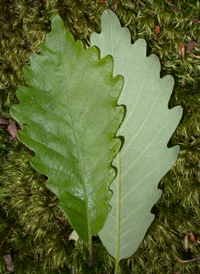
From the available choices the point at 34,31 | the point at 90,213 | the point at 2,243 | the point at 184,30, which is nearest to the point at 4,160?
the point at 2,243

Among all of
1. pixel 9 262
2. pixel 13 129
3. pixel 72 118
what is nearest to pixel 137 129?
pixel 72 118

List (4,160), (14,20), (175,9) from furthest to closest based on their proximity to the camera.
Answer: (4,160)
(14,20)
(175,9)

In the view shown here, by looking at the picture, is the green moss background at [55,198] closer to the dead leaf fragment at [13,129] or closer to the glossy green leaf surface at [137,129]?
the dead leaf fragment at [13,129]

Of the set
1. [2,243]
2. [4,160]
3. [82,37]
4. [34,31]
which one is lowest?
[2,243]

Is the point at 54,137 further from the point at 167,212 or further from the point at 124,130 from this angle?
the point at 167,212

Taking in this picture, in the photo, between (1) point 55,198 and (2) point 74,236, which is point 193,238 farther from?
(1) point 55,198

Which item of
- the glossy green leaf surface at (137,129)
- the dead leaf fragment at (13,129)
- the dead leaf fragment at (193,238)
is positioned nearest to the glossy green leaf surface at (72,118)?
the glossy green leaf surface at (137,129)

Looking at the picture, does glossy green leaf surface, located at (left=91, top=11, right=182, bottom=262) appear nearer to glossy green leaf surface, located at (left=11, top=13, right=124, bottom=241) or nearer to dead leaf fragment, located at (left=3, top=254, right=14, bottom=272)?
glossy green leaf surface, located at (left=11, top=13, right=124, bottom=241)
